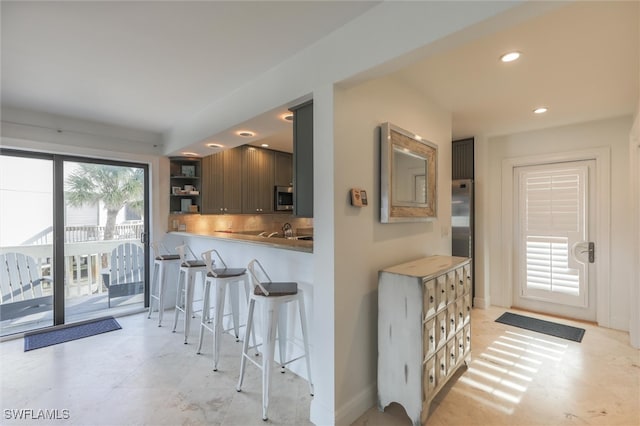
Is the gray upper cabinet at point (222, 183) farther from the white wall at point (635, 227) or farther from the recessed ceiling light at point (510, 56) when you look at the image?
the white wall at point (635, 227)

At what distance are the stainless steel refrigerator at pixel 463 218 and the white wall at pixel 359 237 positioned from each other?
6.55 feet

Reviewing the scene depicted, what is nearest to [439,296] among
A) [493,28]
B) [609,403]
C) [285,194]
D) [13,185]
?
[609,403]

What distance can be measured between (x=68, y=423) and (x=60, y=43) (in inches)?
100

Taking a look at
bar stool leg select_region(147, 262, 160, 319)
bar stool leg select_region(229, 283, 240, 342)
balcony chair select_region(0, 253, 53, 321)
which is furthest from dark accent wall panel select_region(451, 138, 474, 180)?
balcony chair select_region(0, 253, 53, 321)

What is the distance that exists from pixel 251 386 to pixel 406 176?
211 centimetres

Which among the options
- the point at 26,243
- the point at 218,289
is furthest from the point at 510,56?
the point at 26,243

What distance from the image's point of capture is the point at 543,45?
6.56 ft

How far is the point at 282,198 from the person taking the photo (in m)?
5.41

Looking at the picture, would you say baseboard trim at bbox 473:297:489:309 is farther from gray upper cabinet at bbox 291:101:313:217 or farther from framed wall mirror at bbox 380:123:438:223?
gray upper cabinet at bbox 291:101:313:217

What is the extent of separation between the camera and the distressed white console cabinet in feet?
6.17

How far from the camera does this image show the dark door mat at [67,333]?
10.4 feet

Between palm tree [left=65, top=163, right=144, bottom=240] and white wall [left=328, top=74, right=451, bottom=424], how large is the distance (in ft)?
11.5

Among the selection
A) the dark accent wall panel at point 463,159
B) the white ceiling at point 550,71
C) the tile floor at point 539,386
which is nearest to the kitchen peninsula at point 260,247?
the tile floor at point 539,386

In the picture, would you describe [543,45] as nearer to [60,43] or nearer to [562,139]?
[562,139]
